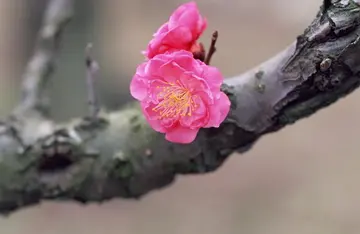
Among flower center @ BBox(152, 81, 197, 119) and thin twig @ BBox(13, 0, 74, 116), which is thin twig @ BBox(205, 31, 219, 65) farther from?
thin twig @ BBox(13, 0, 74, 116)

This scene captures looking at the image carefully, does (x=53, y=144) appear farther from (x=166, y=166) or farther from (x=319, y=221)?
(x=319, y=221)

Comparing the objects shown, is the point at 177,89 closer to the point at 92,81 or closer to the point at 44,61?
the point at 92,81

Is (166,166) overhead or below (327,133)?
overhead

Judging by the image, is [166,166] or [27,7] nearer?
[166,166]

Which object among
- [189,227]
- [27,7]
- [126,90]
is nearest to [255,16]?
[126,90]

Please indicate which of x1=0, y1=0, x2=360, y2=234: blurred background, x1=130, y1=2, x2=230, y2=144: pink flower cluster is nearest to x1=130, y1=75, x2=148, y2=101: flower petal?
x1=130, y1=2, x2=230, y2=144: pink flower cluster

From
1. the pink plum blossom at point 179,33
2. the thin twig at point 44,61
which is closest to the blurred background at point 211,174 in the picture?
the thin twig at point 44,61

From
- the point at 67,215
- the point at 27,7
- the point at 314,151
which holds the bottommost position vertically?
the point at 67,215
